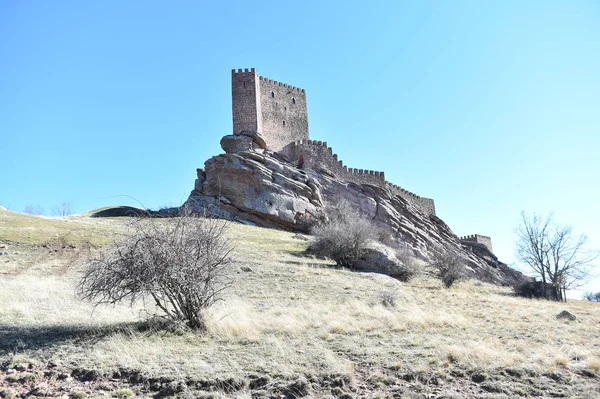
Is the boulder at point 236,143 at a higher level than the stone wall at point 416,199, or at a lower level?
higher

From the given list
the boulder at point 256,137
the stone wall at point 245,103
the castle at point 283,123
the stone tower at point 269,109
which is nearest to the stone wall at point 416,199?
the castle at point 283,123

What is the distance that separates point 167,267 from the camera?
1010 centimetres

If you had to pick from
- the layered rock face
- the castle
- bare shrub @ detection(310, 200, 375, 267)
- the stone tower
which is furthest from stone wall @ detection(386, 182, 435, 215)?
bare shrub @ detection(310, 200, 375, 267)

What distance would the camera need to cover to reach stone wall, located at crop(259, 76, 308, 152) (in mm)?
45938

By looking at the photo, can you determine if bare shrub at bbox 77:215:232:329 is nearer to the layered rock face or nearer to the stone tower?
the layered rock face

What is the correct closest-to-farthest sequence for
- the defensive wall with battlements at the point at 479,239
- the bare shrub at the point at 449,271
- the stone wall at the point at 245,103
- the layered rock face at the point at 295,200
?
1. the bare shrub at the point at 449,271
2. the layered rock face at the point at 295,200
3. the stone wall at the point at 245,103
4. the defensive wall with battlements at the point at 479,239

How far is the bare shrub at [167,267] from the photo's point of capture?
10125 millimetres

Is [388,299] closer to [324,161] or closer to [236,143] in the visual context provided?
[236,143]

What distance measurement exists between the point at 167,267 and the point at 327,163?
123 ft

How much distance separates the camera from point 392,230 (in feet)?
143

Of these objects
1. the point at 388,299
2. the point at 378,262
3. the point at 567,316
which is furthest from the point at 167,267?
the point at 378,262

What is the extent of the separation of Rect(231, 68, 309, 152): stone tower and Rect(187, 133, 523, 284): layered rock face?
2.23 metres

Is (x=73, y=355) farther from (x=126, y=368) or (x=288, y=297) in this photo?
(x=288, y=297)

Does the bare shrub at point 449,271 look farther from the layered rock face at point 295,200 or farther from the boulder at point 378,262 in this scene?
the layered rock face at point 295,200
